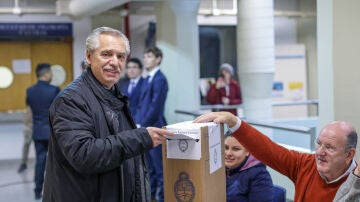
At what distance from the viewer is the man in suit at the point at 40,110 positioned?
4777 millimetres

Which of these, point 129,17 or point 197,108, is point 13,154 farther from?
point 197,108

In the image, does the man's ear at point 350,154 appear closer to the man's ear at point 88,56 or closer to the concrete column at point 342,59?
the man's ear at point 88,56

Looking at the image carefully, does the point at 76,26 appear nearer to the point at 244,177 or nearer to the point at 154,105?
the point at 154,105

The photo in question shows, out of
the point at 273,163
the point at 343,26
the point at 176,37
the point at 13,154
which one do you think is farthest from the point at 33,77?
the point at 273,163

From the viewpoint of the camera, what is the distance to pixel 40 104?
4816 mm

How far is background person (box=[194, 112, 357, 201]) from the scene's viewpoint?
1.83 meters

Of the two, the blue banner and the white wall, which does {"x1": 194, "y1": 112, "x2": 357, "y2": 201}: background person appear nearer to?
the white wall

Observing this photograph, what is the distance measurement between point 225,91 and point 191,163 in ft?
15.3

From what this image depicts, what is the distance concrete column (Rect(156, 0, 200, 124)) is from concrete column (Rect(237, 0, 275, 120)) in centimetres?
60

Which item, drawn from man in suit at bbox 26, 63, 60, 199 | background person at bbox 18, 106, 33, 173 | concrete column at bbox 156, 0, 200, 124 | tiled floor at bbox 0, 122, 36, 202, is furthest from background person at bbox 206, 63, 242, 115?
tiled floor at bbox 0, 122, 36, 202

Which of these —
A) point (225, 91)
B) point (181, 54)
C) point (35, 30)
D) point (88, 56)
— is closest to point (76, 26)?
point (35, 30)

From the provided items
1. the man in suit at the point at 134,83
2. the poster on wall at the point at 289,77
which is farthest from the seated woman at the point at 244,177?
the poster on wall at the point at 289,77

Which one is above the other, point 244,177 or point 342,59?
point 342,59

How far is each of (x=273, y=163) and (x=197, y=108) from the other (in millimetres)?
3676
